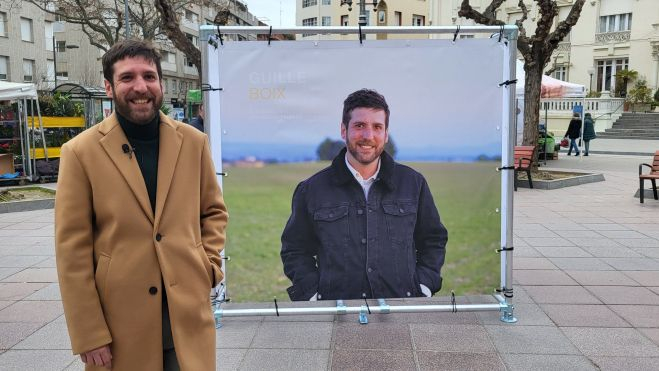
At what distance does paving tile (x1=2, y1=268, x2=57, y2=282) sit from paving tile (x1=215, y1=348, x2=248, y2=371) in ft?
9.03

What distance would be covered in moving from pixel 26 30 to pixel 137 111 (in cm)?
4817

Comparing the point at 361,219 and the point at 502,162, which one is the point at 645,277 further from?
the point at 361,219

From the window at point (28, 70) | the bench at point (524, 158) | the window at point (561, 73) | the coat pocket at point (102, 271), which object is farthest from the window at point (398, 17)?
the coat pocket at point (102, 271)

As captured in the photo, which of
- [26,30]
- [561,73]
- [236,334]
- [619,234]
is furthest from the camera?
[561,73]

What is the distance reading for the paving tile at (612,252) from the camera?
6.36 m

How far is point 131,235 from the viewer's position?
6.83 feet

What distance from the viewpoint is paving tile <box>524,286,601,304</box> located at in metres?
4.78

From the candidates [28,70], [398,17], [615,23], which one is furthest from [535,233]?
[398,17]

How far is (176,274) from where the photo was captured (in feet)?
7.01

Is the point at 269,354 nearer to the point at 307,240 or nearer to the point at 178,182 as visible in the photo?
the point at 307,240

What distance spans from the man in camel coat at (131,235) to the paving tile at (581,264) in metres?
4.78

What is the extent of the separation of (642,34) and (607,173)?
105 ft

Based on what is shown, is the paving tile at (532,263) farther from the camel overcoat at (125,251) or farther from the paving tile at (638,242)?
the camel overcoat at (125,251)

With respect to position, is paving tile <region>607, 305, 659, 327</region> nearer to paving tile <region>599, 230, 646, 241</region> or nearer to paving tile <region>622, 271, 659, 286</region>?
paving tile <region>622, 271, 659, 286</region>
